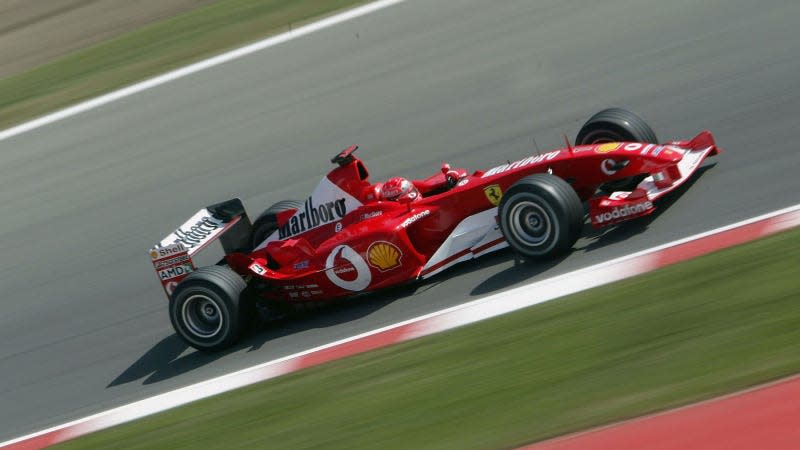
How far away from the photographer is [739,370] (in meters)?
5.52

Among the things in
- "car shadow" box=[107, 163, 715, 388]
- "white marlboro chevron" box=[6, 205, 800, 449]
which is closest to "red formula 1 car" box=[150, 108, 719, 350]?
"car shadow" box=[107, 163, 715, 388]

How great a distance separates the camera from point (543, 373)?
20.6 ft

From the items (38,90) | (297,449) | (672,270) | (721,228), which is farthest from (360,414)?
(38,90)

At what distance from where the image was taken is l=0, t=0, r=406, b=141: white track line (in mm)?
15242

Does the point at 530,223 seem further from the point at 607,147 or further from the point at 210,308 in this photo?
the point at 210,308

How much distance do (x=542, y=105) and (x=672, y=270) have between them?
478cm

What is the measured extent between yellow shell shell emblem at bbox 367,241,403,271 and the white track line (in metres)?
7.08

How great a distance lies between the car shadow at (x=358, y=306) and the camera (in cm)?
834

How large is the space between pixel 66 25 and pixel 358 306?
41.6ft

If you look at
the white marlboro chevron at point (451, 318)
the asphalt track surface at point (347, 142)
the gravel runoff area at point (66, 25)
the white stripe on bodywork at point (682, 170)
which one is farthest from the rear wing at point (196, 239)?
the gravel runoff area at point (66, 25)

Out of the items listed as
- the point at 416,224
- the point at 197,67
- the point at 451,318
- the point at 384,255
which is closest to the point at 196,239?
the point at 384,255

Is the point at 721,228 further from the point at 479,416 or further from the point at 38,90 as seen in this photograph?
the point at 38,90

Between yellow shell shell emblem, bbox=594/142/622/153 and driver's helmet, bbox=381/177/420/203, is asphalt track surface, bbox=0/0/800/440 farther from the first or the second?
driver's helmet, bbox=381/177/420/203

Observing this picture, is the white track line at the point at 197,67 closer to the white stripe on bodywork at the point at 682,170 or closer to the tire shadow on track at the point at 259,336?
the tire shadow on track at the point at 259,336
